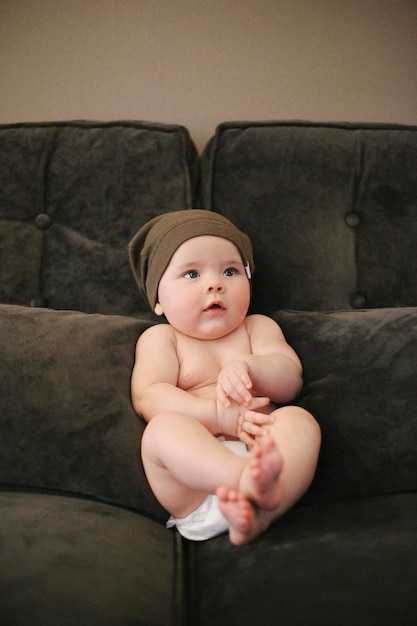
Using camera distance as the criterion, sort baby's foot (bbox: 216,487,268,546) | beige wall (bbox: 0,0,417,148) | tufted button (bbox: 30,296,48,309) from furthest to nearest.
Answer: beige wall (bbox: 0,0,417,148)
tufted button (bbox: 30,296,48,309)
baby's foot (bbox: 216,487,268,546)

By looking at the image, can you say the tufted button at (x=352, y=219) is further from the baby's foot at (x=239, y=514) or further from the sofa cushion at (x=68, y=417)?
the baby's foot at (x=239, y=514)

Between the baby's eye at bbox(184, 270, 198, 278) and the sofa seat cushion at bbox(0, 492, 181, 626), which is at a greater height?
the baby's eye at bbox(184, 270, 198, 278)

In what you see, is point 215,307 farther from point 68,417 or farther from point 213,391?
point 68,417

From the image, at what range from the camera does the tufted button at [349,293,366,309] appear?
1.53m

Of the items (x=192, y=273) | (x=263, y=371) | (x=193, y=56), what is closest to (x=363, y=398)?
(x=263, y=371)

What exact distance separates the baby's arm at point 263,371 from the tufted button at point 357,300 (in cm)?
28

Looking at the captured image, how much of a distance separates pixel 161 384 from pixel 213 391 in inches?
4.8

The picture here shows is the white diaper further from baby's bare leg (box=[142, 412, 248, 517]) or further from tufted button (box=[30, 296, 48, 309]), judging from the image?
tufted button (box=[30, 296, 48, 309])

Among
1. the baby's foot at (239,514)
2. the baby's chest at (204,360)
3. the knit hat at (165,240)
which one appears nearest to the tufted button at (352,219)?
the knit hat at (165,240)

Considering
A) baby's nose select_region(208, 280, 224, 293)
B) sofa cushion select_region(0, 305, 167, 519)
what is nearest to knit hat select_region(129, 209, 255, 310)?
baby's nose select_region(208, 280, 224, 293)

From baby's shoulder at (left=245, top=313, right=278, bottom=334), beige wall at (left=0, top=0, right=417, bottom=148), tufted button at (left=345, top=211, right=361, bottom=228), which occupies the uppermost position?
beige wall at (left=0, top=0, right=417, bottom=148)

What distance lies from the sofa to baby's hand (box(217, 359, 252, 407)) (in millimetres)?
171

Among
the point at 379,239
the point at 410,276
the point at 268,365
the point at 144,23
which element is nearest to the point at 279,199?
the point at 379,239

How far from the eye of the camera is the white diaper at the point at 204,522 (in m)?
1.02
